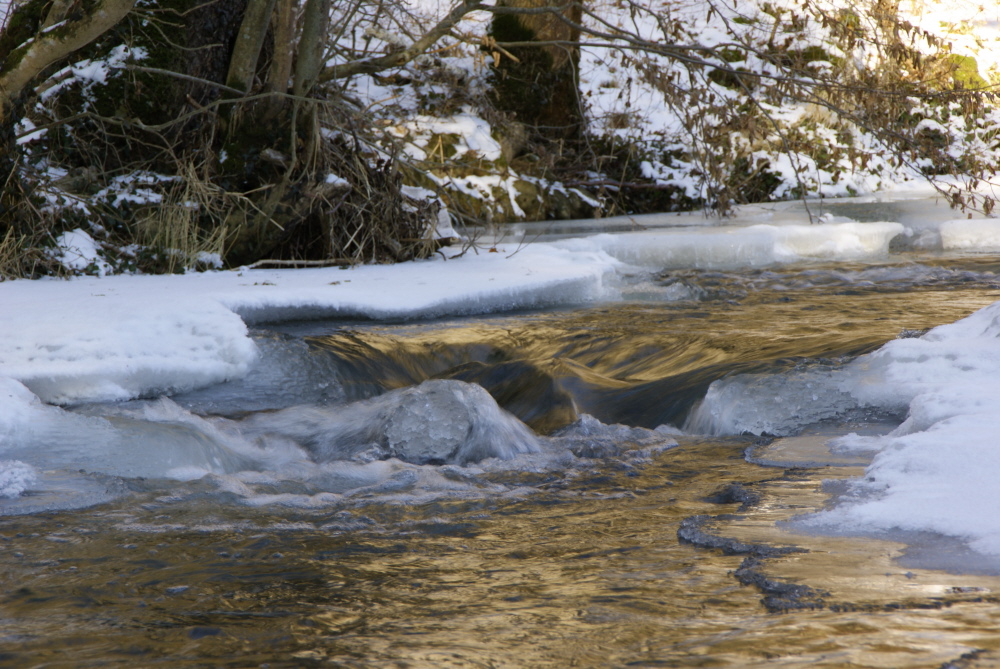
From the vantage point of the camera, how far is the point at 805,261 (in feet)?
23.0

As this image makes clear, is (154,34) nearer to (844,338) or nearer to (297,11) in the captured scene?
(297,11)

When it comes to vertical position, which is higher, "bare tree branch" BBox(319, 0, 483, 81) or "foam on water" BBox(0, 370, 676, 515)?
"bare tree branch" BBox(319, 0, 483, 81)

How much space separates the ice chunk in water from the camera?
3.11 meters

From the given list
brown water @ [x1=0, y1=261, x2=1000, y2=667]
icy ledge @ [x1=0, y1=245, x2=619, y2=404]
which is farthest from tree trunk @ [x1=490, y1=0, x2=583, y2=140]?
brown water @ [x1=0, y1=261, x2=1000, y2=667]

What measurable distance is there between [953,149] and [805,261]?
23.2ft

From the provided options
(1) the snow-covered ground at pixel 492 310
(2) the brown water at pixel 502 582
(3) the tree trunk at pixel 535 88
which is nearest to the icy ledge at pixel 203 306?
(1) the snow-covered ground at pixel 492 310

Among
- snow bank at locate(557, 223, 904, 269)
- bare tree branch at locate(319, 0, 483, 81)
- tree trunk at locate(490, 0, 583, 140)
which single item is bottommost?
snow bank at locate(557, 223, 904, 269)

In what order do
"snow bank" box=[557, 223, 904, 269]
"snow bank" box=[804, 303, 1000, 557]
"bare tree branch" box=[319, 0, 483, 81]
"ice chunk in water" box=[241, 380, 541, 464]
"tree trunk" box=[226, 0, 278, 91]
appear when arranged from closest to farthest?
"snow bank" box=[804, 303, 1000, 557], "ice chunk in water" box=[241, 380, 541, 464], "bare tree branch" box=[319, 0, 483, 81], "tree trunk" box=[226, 0, 278, 91], "snow bank" box=[557, 223, 904, 269]

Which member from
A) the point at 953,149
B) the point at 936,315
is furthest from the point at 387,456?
the point at 953,149

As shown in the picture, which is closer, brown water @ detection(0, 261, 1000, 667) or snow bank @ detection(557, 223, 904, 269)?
brown water @ detection(0, 261, 1000, 667)

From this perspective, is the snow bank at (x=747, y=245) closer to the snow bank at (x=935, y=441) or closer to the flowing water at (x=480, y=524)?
the flowing water at (x=480, y=524)

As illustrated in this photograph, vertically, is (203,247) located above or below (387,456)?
above

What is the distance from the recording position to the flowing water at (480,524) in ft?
5.15

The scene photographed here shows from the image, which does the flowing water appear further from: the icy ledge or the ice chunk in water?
the icy ledge
